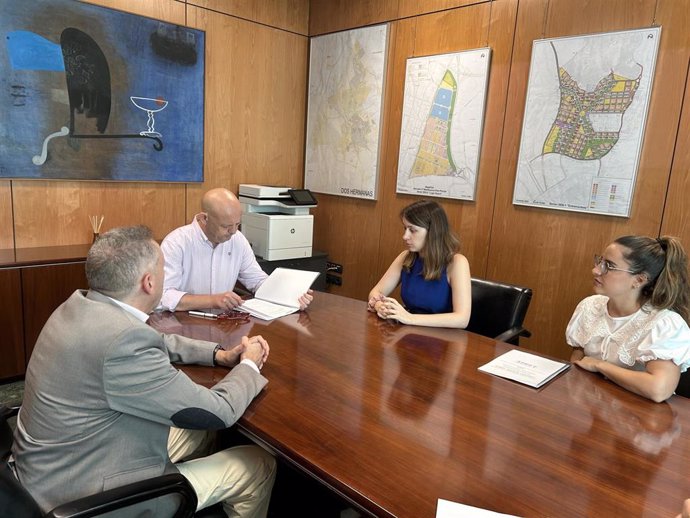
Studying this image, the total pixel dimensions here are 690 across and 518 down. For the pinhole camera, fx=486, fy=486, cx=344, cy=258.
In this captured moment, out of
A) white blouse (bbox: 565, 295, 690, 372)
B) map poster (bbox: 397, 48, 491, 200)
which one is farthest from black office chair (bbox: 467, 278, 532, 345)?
map poster (bbox: 397, 48, 491, 200)

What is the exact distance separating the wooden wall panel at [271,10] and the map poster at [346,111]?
22cm

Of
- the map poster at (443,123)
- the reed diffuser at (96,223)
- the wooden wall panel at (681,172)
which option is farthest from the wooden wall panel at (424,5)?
the reed diffuser at (96,223)

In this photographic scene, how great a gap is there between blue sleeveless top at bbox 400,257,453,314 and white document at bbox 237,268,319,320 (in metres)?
0.49

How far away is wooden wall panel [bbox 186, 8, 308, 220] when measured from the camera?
393 cm

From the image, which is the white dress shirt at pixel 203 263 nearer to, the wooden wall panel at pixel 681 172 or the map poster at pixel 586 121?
the map poster at pixel 586 121

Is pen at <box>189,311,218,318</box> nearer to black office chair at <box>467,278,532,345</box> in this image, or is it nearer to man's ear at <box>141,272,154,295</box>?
man's ear at <box>141,272,154,295</box>

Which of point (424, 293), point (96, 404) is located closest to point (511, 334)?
point (424, 293)

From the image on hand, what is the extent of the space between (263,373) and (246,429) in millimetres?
289

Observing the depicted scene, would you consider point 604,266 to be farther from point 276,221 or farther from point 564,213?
point 276,221

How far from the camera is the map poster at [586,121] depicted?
2.69m

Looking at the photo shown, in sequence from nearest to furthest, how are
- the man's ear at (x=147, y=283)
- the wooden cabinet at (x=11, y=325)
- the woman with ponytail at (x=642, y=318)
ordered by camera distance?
the man's ear at (x=147, y=283) → the woman with ponytail at (x=642, y=318) → the wooden cabinet at (x=11, y=325)

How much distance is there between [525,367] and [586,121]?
1.84m

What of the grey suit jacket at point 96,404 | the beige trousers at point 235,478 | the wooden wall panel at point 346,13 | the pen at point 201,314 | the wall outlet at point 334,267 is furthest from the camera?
the wall outlet at point 334,267

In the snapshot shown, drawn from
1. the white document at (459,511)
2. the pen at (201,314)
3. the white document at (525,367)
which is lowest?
the pen at (201,314)
